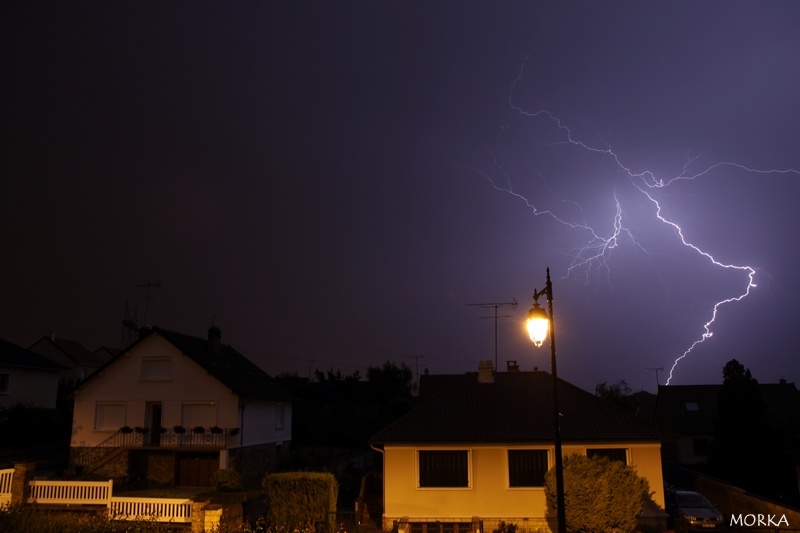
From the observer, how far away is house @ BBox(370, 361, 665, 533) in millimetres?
20438

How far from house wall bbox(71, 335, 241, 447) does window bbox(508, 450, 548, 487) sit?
585 inches

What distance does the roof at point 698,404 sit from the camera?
→ 43750mm

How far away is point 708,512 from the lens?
851 inches

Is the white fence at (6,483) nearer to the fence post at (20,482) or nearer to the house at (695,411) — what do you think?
the fence post at (20,482)

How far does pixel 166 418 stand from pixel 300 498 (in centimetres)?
1476

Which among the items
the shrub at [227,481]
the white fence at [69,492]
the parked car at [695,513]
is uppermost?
the white fence at [69,492]

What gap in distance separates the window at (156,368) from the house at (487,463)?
1469 centimetres

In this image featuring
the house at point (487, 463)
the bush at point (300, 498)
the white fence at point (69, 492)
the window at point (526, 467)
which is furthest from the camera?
the window at point (526, 467)

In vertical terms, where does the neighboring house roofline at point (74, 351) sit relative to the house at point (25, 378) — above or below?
above

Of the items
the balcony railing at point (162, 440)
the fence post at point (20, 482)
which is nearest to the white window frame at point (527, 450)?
the balcony railing at point (162, 440)

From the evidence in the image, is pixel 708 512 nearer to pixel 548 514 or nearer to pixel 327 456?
pixel 548 514

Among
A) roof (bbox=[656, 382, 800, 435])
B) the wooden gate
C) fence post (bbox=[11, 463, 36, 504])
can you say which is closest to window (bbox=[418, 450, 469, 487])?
fence post (bbox=[11, 463, 36, 504])

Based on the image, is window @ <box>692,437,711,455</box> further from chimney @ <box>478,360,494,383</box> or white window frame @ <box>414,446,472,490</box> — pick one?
white window frame @ <box>414,446,472,490</box>

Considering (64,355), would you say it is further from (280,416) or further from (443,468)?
(443,468)
